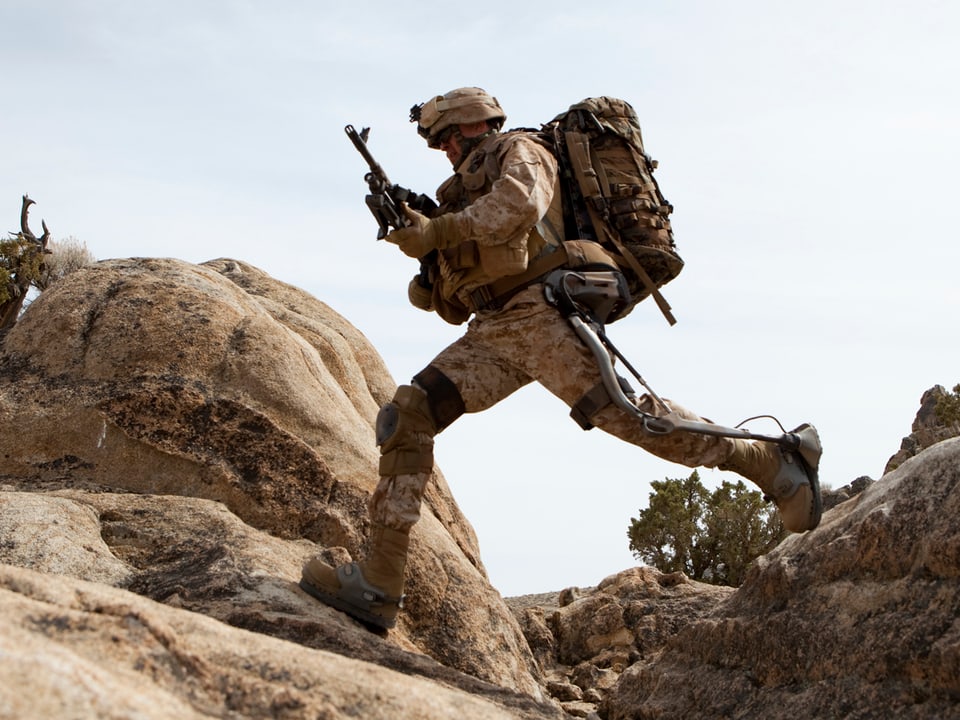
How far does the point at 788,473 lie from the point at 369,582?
2.13 meters

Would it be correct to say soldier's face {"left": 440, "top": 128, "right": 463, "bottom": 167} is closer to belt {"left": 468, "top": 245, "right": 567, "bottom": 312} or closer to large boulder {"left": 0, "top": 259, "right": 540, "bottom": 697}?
belt {"left": 468, "top": 245, "right": 567, "bottom": 312}

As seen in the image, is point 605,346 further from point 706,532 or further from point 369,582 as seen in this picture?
point 706,532

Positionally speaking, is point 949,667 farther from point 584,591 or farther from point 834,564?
point 584,591

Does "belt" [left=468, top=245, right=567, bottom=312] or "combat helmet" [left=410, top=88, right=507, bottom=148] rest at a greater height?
"combat helmet" [left=410, top=88, right=507, bottom=148]

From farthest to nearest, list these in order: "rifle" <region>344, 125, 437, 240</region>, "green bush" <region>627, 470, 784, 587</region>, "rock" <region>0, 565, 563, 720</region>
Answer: "green bush" <region>627, 470, 784, 587</region> < "rifle" <region>344, 125, 437, 240</region> < "rock" <region>0, 565, 563, 720</region>

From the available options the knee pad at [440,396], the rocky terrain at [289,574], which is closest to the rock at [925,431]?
the rocky terrain at [289,574]

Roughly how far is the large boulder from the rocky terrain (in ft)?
0.05

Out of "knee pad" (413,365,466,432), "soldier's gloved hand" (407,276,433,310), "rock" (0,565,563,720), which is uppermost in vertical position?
"soldier's gloved hand" (407,276,433,310)

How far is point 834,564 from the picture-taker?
4.98 m

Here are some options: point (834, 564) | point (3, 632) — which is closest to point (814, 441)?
point (834, 564)

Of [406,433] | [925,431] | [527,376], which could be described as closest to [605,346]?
[527,376]

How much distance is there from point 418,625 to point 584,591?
16.0 ft

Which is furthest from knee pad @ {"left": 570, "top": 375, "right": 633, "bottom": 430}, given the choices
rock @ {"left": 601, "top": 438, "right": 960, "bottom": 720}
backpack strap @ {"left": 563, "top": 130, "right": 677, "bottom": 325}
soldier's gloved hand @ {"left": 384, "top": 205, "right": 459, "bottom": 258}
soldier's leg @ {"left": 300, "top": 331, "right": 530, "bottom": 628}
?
rock @ {"left": 601, "top": 438, "right": 960, "bottom": 720}

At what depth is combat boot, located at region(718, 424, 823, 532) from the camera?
5.66 m
